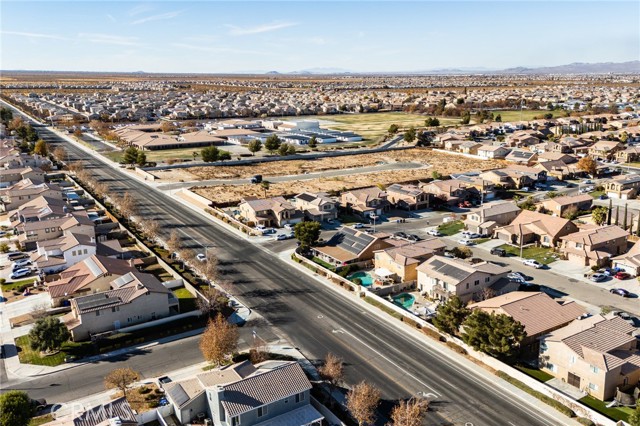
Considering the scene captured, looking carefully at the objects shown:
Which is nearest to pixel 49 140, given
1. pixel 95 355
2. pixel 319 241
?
pixel 319 241

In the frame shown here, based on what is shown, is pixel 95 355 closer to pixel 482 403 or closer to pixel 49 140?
pixel 482 403

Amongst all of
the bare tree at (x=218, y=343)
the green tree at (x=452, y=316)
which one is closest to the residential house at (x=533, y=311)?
the green tree at (x=452, y=316)

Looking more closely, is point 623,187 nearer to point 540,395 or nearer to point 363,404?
point 540,395

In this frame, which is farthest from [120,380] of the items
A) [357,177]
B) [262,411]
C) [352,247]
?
[357,177]

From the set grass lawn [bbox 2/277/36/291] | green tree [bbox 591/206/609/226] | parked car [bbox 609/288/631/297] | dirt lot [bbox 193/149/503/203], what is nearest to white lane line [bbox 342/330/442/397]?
parked car [bbox 609/288/631/297]

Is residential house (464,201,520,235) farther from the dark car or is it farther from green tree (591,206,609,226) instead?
green tree (591,206,609,226)
